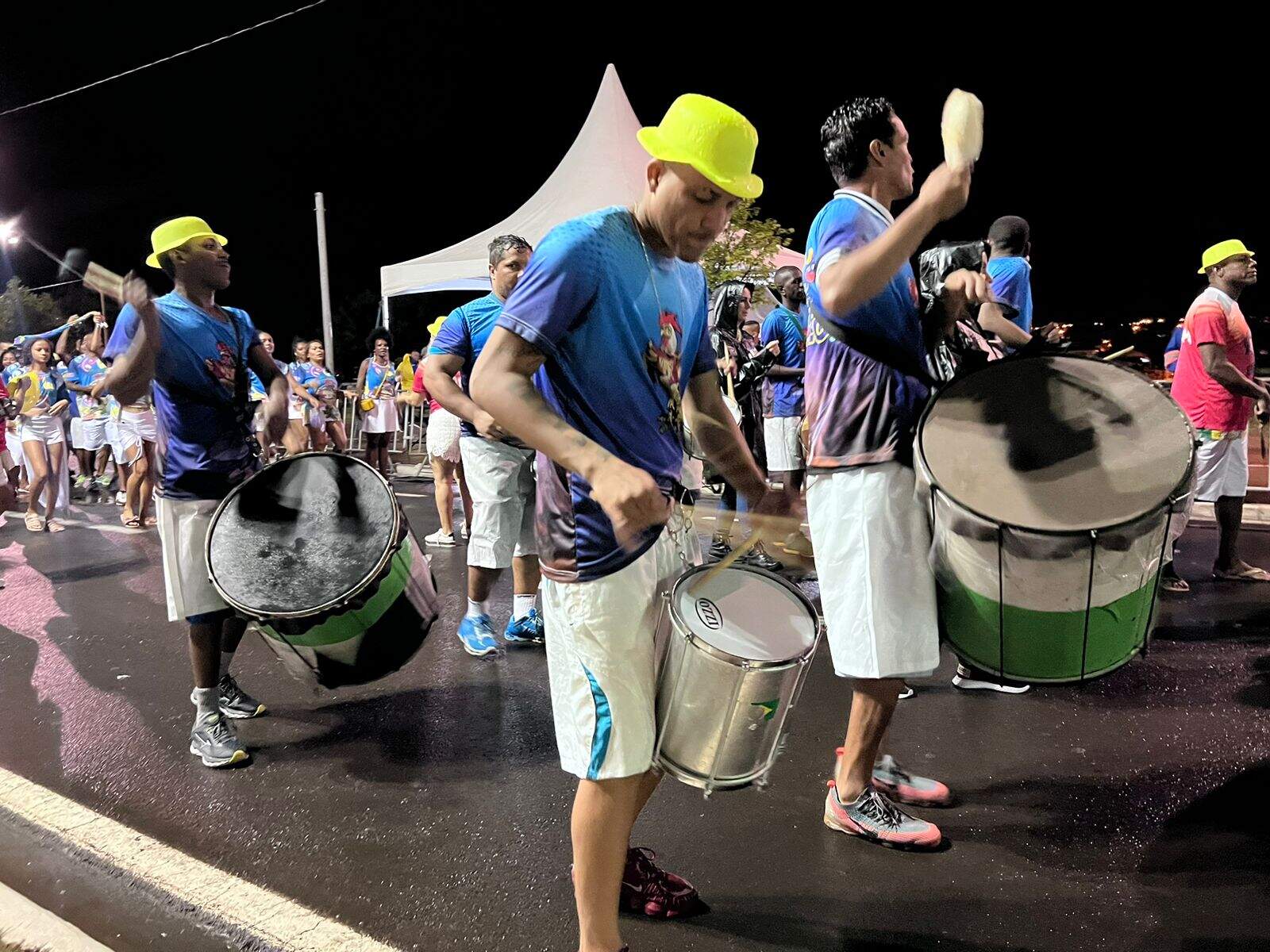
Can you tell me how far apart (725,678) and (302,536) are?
6.39 ft

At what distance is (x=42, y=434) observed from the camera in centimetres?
1001

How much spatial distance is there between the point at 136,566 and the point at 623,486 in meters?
7.21

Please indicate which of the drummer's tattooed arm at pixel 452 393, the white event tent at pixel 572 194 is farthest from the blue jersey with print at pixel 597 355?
the white event tent at pixel 572 194

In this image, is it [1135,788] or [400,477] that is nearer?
[1135,788]

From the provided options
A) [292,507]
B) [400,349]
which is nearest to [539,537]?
[292,507]

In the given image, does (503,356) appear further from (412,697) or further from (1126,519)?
(412,697)

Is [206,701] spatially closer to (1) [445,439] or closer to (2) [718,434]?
(2) [718,434]

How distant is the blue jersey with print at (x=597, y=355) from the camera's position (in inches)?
75.8

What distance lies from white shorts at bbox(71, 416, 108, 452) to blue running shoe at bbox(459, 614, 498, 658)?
410 inches

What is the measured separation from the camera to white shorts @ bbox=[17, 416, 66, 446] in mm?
9922

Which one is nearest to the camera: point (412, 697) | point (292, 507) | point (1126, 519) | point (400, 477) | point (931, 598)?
point (1126, 519)

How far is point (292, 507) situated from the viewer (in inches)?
134

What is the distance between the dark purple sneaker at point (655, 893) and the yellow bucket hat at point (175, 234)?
283 centimetres

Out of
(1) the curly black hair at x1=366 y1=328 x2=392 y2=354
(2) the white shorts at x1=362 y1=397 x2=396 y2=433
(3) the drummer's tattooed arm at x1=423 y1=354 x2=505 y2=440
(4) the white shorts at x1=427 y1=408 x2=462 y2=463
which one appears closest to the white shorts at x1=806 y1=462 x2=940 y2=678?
(3) the drummer's tattooed arm at x1=423 y1=354 x2=505 y2=440
